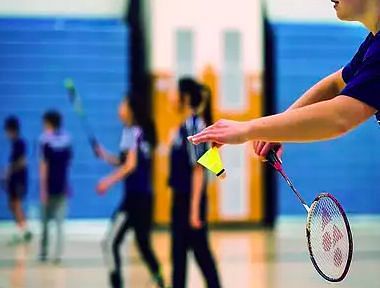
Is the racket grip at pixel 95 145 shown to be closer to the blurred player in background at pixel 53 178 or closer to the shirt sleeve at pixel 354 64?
the blurred player in background at pixel 53 178

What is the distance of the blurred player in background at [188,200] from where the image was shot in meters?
5.55

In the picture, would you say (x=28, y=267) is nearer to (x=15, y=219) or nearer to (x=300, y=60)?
(x=15, y=219)

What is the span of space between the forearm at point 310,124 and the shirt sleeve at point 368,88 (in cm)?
4

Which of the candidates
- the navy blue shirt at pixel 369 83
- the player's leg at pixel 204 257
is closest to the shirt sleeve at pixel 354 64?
the navy blue shirt at pixel 369 83

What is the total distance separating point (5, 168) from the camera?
1158cm

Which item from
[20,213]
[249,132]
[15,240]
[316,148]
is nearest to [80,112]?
[20,213]

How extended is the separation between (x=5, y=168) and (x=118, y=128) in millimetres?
1714

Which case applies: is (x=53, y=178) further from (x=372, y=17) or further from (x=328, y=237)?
(x=372, y=17)

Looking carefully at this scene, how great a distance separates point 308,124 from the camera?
7.04 feet

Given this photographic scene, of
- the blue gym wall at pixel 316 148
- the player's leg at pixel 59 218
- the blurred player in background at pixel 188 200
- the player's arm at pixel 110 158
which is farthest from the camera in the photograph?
the blue gym wall at pixel 316 148

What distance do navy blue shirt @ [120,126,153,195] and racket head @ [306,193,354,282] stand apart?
3.79 metres

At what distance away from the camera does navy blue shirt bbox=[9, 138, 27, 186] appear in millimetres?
10891

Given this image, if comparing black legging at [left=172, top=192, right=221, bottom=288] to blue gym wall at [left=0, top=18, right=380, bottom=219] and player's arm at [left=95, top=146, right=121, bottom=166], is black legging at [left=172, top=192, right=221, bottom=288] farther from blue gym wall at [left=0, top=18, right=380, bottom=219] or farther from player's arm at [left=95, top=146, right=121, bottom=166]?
blue gym wall at [left=0, top=18, right=380, bottom=219]

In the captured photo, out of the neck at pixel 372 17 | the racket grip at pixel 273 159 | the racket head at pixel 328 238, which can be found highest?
the neck at pixel 372 17
